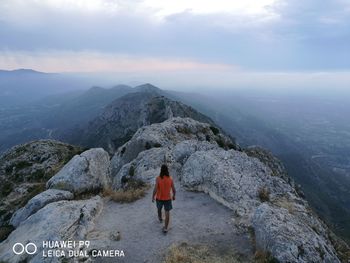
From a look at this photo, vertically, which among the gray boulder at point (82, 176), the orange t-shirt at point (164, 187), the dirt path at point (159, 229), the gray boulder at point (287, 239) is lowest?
the gray boulder at point (82, 176)

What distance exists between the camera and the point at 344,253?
2350 cm

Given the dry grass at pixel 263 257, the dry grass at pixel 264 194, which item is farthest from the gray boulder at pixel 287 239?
the dry grass at pixel 264 194

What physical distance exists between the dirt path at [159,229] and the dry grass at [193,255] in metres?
0.54

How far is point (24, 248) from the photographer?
19094 millimetres

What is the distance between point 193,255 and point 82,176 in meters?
15.0

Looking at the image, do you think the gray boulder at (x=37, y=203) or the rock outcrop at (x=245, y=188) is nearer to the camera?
the rock outcrop at (x=245, y=188)

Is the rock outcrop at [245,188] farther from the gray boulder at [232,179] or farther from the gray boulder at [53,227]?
the gray boulder at [53,227]

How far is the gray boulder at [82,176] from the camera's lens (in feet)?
95.1

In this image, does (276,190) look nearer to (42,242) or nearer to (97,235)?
(97,235)

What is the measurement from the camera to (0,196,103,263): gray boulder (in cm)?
1886

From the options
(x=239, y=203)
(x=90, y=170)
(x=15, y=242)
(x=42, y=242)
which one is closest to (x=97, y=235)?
(x=42, y=242)

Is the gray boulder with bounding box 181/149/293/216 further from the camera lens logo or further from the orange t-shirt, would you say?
the camera lens logo

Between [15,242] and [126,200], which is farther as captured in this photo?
[126,200]

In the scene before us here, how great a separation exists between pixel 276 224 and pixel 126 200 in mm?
11295
